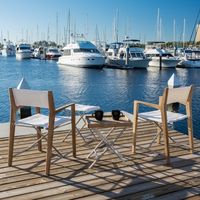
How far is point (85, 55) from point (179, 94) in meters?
37.0

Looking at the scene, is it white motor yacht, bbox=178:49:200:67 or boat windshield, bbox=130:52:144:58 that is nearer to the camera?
boat windshield, bbox=130:52:144:58

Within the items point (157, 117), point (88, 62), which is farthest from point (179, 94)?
point (88, 62)

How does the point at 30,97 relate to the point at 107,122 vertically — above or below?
above

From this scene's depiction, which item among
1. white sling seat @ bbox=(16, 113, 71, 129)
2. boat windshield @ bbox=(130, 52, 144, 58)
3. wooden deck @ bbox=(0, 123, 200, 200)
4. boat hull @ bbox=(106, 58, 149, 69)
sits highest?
boat windshield @ bbox=(130, 52, 144, 58)

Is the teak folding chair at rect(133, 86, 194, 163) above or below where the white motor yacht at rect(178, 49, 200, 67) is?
below

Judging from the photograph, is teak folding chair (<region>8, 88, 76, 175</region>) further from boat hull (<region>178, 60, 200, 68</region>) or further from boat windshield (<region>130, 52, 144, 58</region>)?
boat hull (<region>178, 60, 200, 68</region>)

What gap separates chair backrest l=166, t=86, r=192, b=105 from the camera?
3.84 meters

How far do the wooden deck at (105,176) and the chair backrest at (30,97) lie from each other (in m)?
0.72

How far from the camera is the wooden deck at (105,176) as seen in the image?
2.95 m

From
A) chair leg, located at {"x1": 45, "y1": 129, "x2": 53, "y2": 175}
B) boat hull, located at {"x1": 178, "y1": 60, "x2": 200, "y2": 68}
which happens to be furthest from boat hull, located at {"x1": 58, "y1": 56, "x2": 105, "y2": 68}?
chair leg, located at {"x1": 45, "y1": 129, "x2": 53, "y2": 175}

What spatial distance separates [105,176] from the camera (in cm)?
334

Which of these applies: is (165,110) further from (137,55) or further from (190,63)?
(190,63)

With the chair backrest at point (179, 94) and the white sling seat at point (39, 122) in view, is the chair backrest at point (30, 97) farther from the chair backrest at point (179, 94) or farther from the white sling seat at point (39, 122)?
Answer: the chair backrest at point (179, 94)

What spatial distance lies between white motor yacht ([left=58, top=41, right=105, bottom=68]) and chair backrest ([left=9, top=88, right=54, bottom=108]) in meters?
36.7
